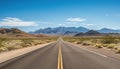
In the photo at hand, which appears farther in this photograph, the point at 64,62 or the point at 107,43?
the point at 107,43

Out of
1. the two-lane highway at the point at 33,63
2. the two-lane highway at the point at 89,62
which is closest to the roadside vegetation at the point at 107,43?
the two-lane highway at the point at 89,62

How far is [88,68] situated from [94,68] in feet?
1.05

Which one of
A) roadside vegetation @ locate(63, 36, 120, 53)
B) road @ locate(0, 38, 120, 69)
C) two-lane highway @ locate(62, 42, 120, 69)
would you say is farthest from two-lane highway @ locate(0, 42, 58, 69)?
roadside vegetation @ locate(63, 36, 120, 53)

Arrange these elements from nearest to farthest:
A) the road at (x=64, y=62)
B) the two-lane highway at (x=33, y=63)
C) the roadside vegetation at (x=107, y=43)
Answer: the two-lane highway at (x=33, y=63) → the road at (x=64, y=62) → the roadside vegetation at (x=107, y=43)

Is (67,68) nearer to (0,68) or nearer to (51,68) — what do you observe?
(51,68)

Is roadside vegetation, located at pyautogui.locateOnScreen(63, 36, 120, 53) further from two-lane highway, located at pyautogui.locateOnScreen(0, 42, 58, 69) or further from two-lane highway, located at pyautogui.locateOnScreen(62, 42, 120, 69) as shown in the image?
two-lane highway, located at pyautogui.locateOnScreen(0, 42, 58, 69)

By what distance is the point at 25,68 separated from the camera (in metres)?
10.4

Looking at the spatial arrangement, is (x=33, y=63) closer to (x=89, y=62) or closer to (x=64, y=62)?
(x=64, y=62)

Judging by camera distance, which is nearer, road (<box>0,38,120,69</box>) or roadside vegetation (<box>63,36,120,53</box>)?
road (<box>0,38,120,69</box>)

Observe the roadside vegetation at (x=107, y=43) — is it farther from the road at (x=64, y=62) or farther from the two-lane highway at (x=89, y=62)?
the road at (x=64, y=62)

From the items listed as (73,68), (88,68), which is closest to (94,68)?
(88,68)

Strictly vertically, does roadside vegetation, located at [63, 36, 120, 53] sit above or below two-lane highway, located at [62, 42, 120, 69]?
below

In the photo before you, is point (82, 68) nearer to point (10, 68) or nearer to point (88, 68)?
point (88, 68)

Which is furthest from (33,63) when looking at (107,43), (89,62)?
(107,43)
